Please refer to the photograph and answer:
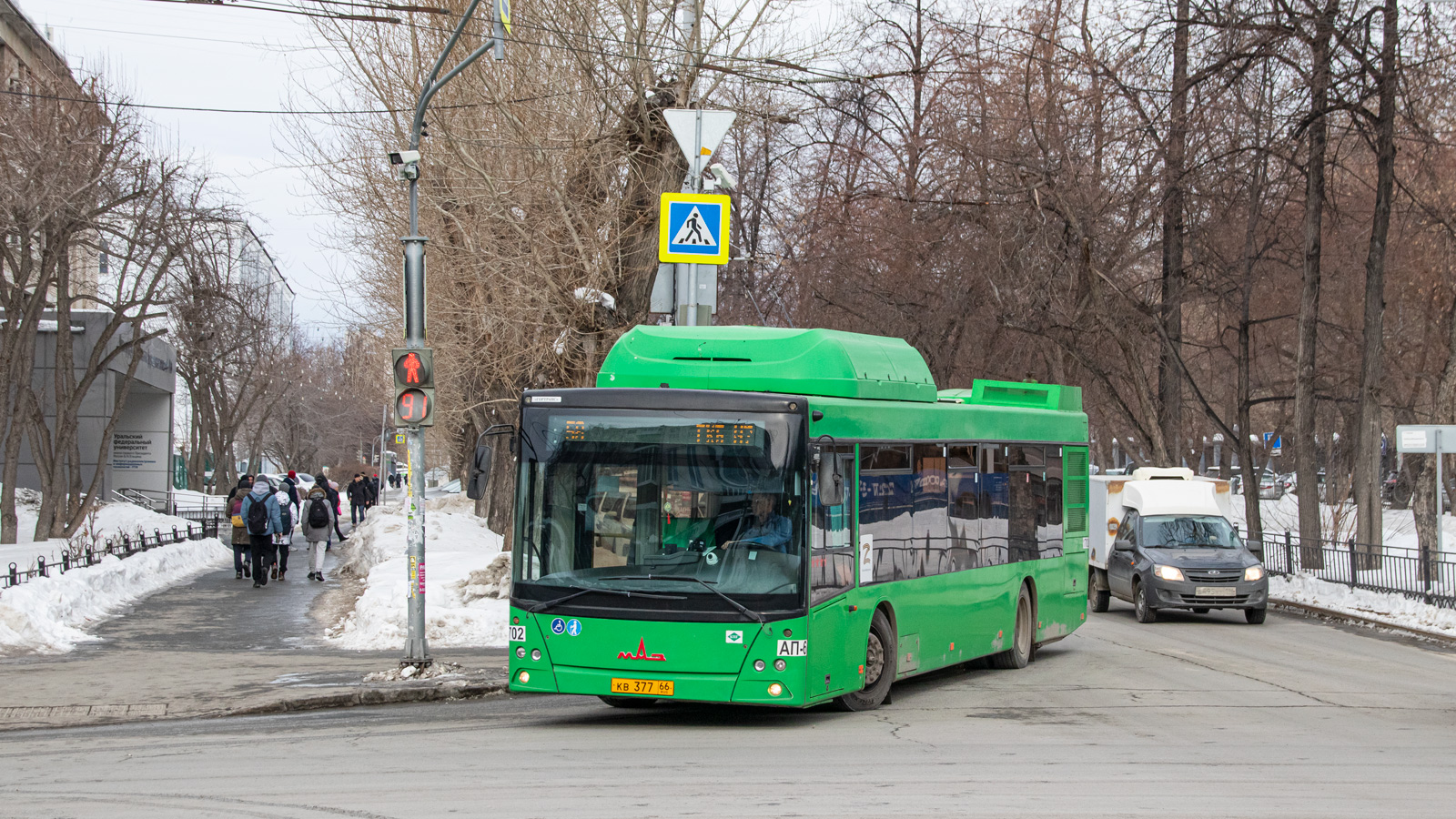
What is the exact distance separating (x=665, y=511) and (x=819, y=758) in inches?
87.5

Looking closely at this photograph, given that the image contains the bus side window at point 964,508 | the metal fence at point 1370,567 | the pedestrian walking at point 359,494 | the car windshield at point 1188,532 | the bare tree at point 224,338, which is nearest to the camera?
the bus side window at point 964,508

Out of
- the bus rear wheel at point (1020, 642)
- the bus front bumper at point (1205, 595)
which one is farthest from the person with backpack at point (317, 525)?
the bus rear wheel at point (1020, 642)

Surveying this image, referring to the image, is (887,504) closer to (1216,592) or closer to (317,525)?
(1216,592)

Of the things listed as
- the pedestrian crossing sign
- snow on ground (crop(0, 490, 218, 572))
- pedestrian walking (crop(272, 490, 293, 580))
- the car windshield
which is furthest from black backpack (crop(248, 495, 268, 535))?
the car windshield

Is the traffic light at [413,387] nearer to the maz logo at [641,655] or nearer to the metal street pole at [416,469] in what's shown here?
the metal street pole at [416,469]

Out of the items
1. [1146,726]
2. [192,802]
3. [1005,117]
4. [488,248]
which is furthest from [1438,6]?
[192,802]

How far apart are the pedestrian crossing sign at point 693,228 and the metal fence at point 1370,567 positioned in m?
12.7

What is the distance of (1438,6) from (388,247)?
18.6m

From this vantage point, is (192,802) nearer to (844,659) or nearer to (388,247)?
(844,659)

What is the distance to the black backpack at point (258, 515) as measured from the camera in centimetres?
→ 2433

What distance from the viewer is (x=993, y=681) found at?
13898 millimetres

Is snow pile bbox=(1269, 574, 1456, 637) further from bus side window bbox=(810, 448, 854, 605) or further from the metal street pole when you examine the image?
the metal street pole

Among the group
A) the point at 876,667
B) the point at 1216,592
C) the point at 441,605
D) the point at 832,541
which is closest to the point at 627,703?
the point at 876,667

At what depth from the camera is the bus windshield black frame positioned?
10391mm
